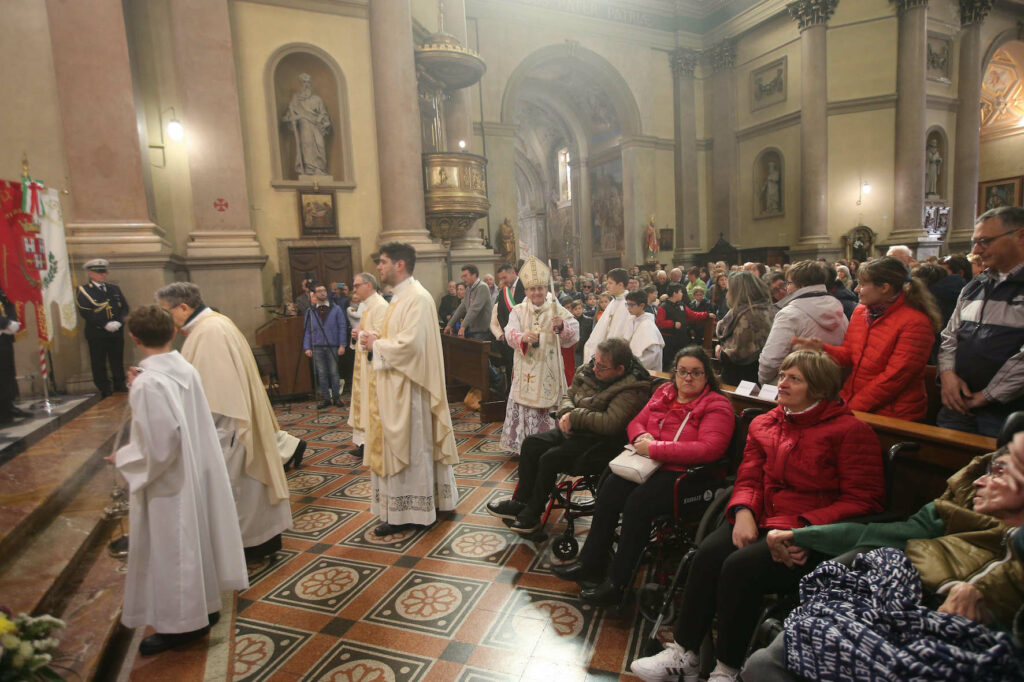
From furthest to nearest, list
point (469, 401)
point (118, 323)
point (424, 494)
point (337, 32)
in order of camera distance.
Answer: point (337, 32) → point (469, 401) → point (118, 323) → point (424, 494)

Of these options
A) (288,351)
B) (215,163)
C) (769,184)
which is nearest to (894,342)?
(288,351)

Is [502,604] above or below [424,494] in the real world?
below

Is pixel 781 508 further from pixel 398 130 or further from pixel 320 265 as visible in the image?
pixel 398 130

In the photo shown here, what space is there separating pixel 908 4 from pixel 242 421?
18.0 metres

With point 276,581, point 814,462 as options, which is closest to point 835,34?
point 814,462

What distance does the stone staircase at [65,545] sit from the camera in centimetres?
259

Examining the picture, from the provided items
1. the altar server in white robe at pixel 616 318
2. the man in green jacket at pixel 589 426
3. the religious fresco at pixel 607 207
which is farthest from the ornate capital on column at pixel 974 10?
the man in green jacket at pixel 589 426

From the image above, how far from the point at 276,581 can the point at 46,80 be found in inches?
248

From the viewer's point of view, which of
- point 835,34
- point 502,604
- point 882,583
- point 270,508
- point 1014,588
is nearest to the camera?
point 1014,588

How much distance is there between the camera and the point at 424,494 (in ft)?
12.7

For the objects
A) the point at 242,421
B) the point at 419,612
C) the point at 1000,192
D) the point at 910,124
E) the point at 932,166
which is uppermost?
the point at 910,124

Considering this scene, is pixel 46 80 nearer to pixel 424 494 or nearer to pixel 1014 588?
pixel 424 494

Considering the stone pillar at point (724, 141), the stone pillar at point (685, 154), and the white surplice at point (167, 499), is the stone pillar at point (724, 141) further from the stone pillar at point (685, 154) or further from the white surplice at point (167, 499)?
the white surplice at point (167, 499)

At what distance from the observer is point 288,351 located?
7828 mm
